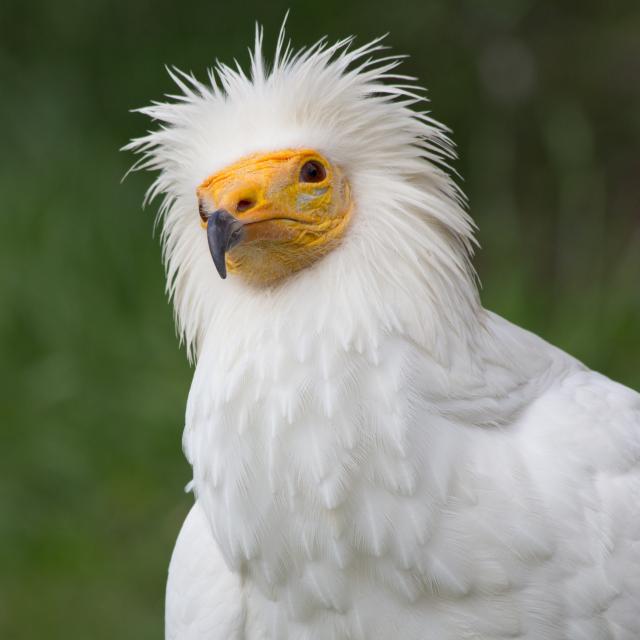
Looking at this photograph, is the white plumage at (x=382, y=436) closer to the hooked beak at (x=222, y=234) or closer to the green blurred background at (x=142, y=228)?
the hooked beak at (x=222, y=234)

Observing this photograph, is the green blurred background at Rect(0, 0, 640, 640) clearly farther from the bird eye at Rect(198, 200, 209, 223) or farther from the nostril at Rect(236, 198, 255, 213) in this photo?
the nostril at Rect(236, 198, 255, 213)

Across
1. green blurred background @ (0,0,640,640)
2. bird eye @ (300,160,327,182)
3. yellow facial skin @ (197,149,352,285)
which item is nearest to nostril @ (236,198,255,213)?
yellow facial skin @ (197,149,352,285)

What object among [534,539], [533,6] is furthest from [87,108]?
[534,539]

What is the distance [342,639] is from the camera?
2.39 meters

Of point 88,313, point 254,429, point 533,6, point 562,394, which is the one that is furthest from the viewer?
point 533,6

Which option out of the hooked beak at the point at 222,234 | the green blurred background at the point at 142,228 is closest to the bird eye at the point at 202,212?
the hooked beak at the point at 222,234

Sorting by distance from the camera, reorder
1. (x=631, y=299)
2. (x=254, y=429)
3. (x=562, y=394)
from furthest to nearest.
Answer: (x=631, y=299), (x=562, y=394), (x=254, y=429)

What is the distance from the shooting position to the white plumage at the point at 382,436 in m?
2.26

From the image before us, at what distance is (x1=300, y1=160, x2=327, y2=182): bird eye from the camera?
2.35 m

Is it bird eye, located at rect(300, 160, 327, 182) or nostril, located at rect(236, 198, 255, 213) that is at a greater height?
bird eye, located at rect(300, 160, 327, 182)

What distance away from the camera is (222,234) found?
2203 mm

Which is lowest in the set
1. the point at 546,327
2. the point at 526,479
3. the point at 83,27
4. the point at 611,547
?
the point at 546,327

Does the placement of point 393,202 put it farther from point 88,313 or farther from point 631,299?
point 88,313

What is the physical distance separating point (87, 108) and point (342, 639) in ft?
15.4
